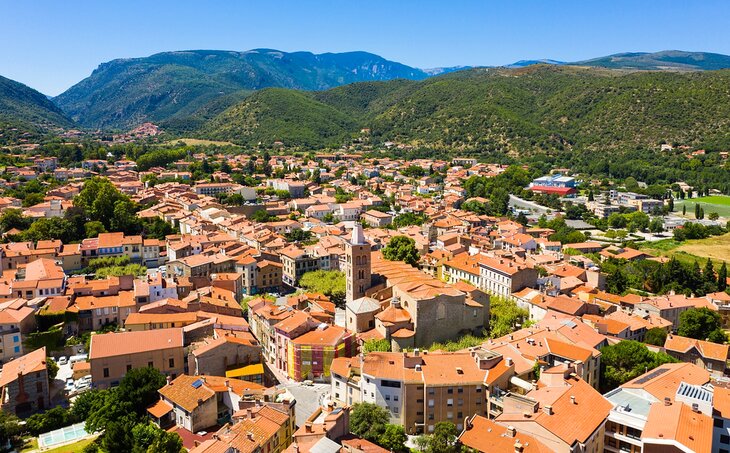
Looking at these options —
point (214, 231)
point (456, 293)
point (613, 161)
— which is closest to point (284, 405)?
point (456, 293)

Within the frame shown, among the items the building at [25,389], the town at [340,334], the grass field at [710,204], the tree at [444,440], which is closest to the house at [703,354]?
the town at [340,334]

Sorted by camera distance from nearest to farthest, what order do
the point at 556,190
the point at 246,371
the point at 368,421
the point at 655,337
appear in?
the point at 368,421 → the point at 246,371 → the point at 655,337 → the point at 556,190

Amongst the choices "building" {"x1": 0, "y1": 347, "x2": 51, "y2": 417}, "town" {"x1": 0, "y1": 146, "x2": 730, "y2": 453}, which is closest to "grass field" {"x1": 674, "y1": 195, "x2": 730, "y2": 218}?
"town" {"x1": 0, "y1": 146, "x2": 730, "y2": 453}

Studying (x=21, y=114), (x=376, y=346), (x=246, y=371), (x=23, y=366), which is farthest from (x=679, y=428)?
(x=21, y=114)

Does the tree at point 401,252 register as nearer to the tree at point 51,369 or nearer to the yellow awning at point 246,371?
the yellow awning at point 246,371

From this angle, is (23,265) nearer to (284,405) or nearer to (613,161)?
(284,405)

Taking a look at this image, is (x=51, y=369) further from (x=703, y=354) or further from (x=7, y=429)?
(x=703, y=354)
